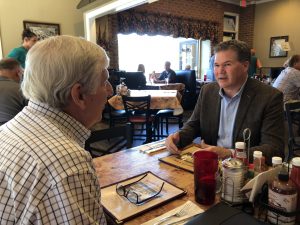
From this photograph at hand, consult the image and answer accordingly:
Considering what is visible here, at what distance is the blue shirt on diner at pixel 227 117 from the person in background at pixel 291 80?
298 centimetres

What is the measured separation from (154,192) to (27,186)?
19.8 inches

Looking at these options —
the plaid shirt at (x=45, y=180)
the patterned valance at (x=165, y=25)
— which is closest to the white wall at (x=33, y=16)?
the patterned valance at (x=165, y=25)

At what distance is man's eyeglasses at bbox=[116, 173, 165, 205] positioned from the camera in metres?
0.93

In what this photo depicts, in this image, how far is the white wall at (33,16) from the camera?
4.51 meters

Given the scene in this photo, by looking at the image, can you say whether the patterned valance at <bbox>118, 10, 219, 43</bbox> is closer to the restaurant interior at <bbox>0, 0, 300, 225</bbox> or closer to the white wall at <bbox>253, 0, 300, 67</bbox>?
the restaurant interior at <bbox>0, 0, 300, 225</bbox>

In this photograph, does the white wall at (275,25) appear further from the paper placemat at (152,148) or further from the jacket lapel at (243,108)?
the paper placemat at (152,148)

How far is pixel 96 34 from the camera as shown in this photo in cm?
570

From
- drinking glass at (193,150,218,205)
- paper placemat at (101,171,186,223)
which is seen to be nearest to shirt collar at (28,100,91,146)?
paper placemat at (101,171,186,223)

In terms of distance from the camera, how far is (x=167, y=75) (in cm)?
658

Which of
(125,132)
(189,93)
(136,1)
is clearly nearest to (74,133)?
(125,132)

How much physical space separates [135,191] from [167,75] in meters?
5.75

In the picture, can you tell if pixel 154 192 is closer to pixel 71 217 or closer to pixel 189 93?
pixel 71 217

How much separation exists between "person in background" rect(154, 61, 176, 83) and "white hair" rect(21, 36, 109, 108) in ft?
18.8

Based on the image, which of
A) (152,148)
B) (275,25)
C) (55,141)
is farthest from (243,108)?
(275,25)
